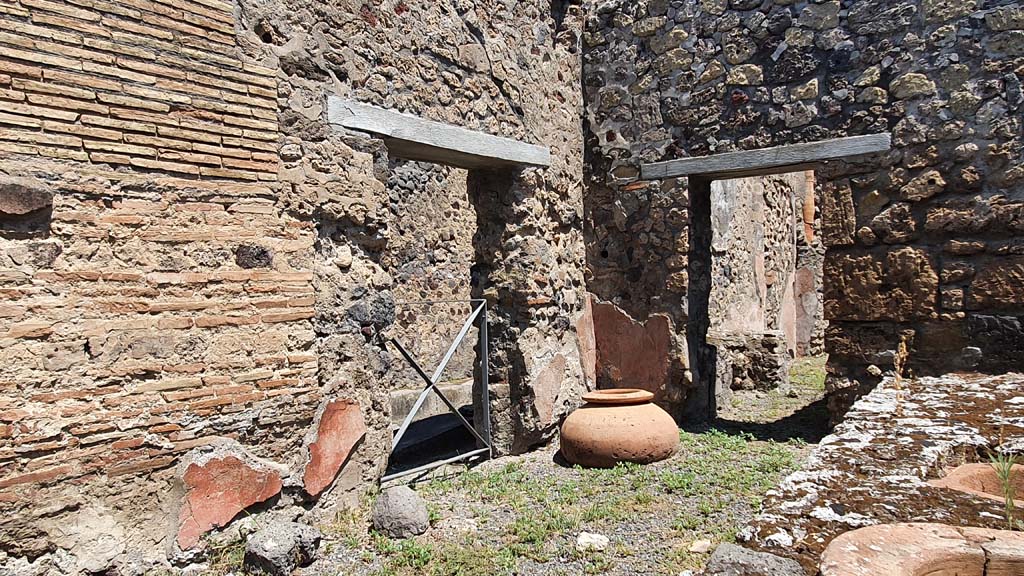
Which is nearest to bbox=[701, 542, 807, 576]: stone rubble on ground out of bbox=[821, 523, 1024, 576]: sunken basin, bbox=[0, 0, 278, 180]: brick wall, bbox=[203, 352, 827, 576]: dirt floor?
→ bbox=[821, 523, 1024, 576]: sunken basin

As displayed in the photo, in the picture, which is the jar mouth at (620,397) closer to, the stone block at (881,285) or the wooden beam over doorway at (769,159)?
the stone block at (881,285)

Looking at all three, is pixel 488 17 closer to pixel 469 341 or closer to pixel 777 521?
pixel 777 521

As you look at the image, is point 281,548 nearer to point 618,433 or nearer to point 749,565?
point 749,565

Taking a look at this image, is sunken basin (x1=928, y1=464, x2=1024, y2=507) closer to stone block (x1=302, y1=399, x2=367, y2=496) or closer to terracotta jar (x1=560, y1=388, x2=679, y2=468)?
terracotta jar (x1=560, y1=388, x2=679, y2=468)

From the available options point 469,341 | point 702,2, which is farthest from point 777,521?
point 469,341

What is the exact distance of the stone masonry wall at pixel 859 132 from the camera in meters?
4.93

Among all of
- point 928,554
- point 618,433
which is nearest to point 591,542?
point 618,433

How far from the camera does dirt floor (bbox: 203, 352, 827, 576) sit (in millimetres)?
3520

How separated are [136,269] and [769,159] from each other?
4.71 meters

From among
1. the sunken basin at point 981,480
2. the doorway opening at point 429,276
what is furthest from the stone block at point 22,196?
the doorway opening at point 429,276

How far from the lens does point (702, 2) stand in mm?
6020

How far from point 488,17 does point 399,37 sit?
3.69 ft

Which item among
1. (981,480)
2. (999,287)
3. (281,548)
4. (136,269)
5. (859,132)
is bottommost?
(281,548)

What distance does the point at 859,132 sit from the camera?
17.6 ft
